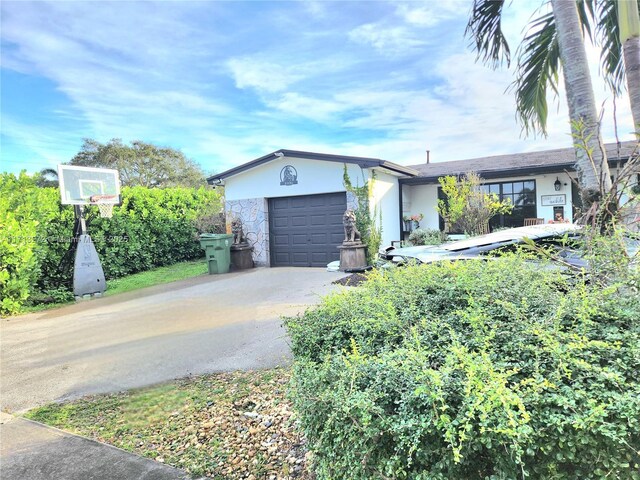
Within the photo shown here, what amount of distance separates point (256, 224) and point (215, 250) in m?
1.97

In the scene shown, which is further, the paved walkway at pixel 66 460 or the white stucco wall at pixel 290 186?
the white stucco wall at pixel 290 186

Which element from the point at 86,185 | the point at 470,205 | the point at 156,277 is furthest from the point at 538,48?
the point at 156,277

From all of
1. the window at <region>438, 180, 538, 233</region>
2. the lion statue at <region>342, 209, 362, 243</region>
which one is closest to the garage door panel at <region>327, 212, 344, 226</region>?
the lion statue at <region>342, 209, 362, 243</region>

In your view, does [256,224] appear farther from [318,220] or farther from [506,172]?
[506,172]

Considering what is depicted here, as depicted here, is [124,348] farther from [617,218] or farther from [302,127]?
[302,127]

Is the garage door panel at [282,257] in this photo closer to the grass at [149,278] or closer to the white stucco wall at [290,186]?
the white stucco wall at [290,186]

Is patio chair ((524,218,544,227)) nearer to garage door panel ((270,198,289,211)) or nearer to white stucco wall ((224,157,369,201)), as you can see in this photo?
white stucco wall ((224,157,369,201))

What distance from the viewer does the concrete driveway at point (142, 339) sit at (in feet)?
13.9

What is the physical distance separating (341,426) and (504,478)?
2.12ft

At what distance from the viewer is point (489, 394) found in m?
1.37

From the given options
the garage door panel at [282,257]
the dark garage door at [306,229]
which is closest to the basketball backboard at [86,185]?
the dark garage door at [306,229]

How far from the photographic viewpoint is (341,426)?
159 cm

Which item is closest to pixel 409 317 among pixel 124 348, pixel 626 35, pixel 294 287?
pixel 626 35

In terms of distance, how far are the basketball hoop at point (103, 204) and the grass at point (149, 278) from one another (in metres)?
2.11
